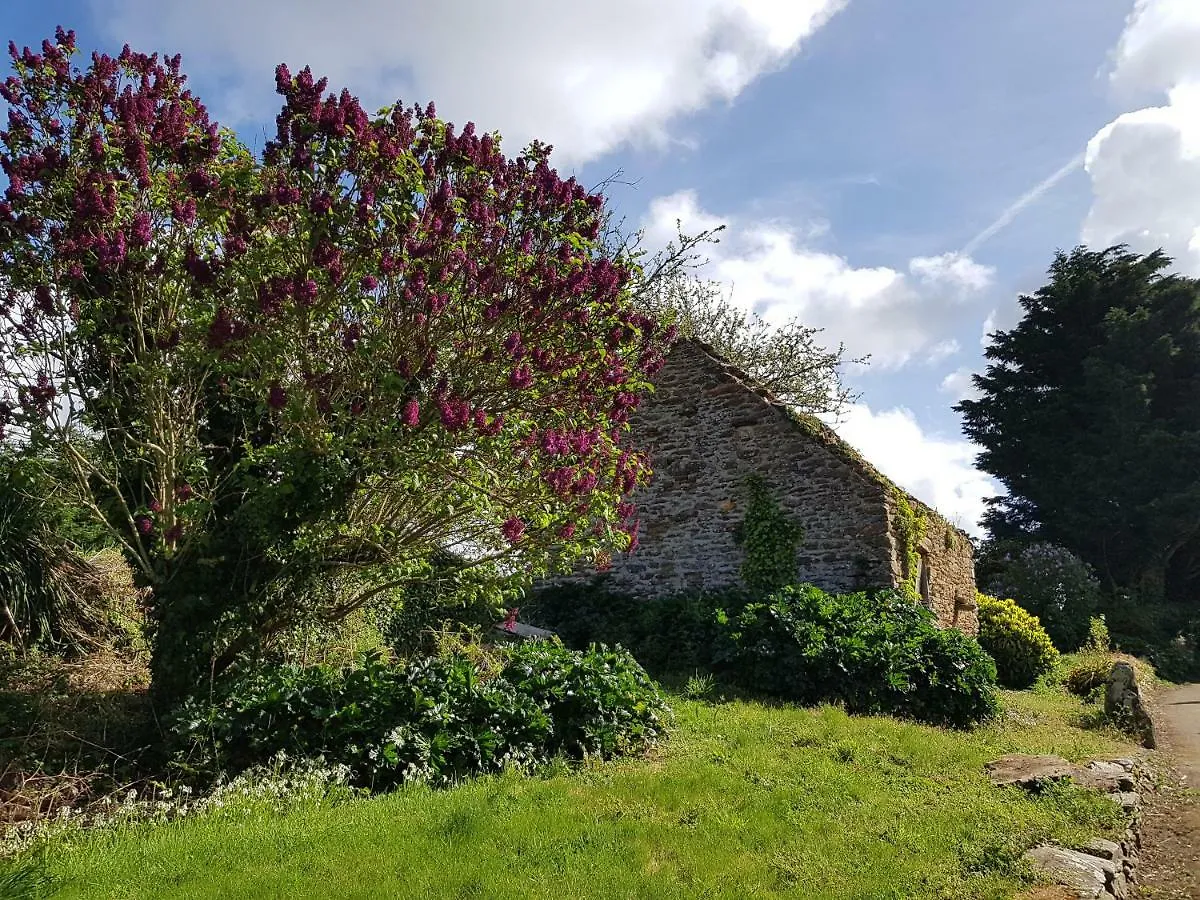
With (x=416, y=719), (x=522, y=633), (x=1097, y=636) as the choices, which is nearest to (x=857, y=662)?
(x=522, y=633)

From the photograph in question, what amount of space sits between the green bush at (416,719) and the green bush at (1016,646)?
30.1ft

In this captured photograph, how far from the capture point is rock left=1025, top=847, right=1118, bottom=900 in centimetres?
401

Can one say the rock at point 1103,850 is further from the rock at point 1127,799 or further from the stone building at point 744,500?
the stone building at point 744,500

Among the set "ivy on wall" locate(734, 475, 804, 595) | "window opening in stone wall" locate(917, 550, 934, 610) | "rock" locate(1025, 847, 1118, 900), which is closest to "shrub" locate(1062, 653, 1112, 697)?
"window opening in stone wall" locate(917, 550, 934, 610)

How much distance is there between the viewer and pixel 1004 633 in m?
13.7

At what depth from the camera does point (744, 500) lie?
12.9 meters

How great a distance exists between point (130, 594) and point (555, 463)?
5.30m

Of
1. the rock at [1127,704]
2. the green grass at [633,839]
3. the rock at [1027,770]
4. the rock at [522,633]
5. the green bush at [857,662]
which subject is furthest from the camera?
the rock at [522,633]

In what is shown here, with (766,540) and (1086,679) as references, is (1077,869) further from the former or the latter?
(1086,679)

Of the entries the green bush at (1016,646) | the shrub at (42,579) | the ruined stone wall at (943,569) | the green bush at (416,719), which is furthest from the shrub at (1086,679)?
the shrub at (42,579)

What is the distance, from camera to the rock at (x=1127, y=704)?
29.2 ft

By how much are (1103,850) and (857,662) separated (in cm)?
426

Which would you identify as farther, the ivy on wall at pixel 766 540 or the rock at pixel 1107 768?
the ivy on wall at pixel 766 540

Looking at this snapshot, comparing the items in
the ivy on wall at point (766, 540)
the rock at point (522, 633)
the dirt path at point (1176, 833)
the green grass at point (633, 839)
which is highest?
the ivy on wall at point (766, 540)
